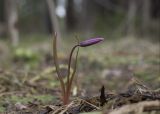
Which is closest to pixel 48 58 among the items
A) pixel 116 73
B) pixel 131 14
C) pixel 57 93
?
pixel 116 73

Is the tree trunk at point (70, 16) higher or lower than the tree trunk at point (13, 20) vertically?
higher

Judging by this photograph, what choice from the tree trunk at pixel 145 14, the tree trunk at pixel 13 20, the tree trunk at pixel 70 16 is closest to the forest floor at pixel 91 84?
the tree trunk at pixel 13 20

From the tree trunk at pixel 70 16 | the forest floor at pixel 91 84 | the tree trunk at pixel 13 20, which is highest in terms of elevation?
the tree trunk at pixel 70 16

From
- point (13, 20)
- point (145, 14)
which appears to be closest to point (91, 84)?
point (13, 20)

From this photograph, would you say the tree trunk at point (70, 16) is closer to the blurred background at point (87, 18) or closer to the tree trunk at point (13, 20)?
the blurred background at point (87, 18)

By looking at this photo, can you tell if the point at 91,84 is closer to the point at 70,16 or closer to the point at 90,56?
the point at 90,56

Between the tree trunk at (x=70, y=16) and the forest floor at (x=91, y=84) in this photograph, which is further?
the tree trunk at (x=70, y=16)

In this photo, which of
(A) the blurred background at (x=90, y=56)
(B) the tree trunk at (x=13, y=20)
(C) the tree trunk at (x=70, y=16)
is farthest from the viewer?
(C) the tree trunk at (x=70, y=16)
